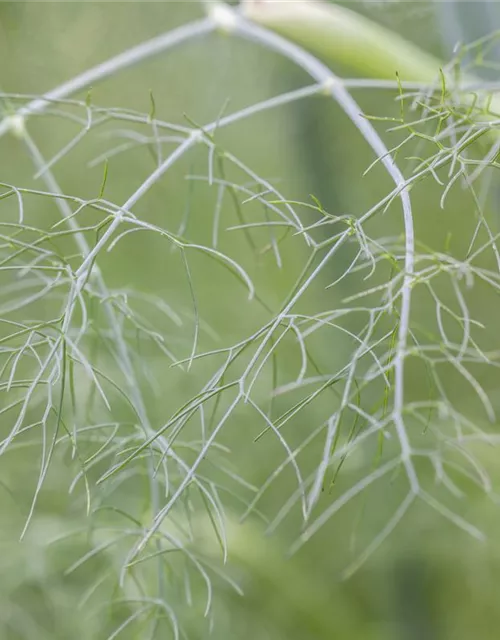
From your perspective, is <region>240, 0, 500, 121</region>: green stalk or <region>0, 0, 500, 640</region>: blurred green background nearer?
<region>240, 0, 500, 121</region>: green stalk

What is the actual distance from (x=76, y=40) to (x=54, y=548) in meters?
0.70

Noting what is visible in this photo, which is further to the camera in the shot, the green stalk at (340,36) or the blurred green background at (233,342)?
the blurred green background at (233,342)

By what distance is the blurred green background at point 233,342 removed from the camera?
2.23 feet

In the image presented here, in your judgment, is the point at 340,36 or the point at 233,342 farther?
the point at 233,342

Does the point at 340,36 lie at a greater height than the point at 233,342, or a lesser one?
greater

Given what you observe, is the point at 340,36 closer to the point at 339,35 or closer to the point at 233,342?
the point at 339,35

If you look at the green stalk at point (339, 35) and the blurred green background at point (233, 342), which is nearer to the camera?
the green stalk at point (339, 35)

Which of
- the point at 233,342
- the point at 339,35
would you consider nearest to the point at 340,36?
the point at 339,35

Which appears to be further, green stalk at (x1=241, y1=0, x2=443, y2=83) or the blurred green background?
the blurred green background

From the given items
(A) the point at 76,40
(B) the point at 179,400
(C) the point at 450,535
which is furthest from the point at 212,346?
(A) the point at 76,40

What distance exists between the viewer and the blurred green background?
2.23 ft

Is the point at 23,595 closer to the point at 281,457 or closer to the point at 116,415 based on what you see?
the point at 116,415

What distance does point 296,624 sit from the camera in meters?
0.75

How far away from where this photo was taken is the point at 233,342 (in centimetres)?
87
